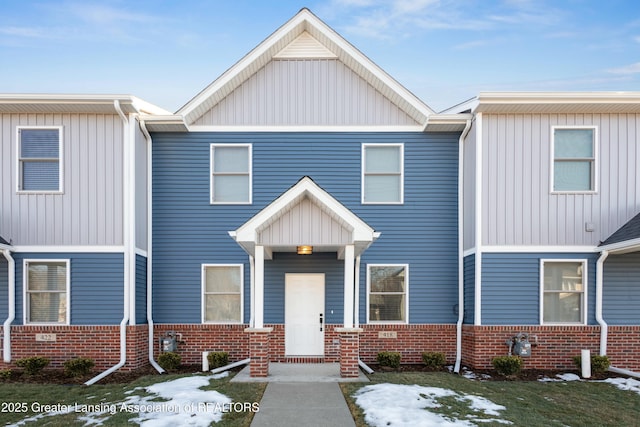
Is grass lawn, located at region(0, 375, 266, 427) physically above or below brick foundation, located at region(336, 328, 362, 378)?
below

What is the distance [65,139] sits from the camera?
12172 millimetres

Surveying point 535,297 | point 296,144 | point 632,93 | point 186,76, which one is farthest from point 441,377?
point 186,76

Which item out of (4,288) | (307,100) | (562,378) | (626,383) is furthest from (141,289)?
(626,383)

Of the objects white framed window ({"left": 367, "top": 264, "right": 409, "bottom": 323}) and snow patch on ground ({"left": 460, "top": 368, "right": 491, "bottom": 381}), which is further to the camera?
white framed window ({"left": 367, "top": 264, "right": 409, "bottom": 323})

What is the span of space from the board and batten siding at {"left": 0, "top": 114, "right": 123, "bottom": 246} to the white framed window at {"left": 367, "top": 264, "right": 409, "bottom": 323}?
6101mm

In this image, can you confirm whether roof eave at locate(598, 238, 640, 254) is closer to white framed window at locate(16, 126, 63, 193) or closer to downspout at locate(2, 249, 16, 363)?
white framed window at locate(16, 126, 63, 193)

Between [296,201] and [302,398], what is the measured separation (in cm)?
366

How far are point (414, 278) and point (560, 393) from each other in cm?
419

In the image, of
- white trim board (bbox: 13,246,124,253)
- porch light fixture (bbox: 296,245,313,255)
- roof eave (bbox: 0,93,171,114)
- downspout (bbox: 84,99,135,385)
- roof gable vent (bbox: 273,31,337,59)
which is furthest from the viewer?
roof gable vent (bbox: 273,31,337,59)

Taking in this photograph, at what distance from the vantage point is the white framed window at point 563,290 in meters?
12.2

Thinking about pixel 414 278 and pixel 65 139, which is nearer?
pixel 65 139

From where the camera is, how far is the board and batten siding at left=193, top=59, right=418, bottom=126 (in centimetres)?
1304

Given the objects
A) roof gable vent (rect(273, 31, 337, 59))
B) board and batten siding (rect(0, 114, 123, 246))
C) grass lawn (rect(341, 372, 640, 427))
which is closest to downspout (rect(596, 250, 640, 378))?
grass lawn (rect(341, 372, 640, 427))

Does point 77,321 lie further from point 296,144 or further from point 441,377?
point 441,377
